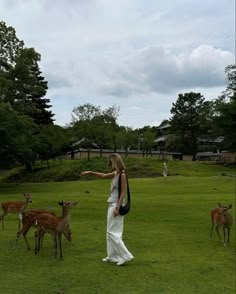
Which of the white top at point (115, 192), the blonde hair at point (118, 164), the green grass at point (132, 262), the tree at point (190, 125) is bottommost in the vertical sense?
the green grass at point (132, 262)

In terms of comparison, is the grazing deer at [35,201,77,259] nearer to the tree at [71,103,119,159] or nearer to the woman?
the woman

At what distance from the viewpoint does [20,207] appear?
1481 cm

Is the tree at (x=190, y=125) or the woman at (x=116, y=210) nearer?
the woman at (x=116, y=210)

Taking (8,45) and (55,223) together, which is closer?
(55,223)

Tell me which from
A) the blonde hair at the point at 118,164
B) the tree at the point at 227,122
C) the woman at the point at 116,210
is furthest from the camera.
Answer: the tree at the point at 227,122

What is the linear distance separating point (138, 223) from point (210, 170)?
5004 centimetres

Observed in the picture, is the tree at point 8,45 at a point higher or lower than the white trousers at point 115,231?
higher

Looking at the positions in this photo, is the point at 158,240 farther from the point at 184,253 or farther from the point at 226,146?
the point at 226,146

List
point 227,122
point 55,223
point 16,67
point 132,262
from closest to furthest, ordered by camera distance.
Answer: point 55,223
point 132,262
point 16,67
point 227,122

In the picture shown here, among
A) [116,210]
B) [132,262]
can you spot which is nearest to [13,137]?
[132,262]

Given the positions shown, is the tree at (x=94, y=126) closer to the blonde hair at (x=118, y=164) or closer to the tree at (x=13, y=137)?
the tree at (x=13, y=137)

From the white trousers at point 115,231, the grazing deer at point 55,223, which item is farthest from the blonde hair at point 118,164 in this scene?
the grazing deer at point 55,223

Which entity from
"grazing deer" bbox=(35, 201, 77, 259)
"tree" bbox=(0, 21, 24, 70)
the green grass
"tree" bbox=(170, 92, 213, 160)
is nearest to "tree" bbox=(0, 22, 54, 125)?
"tree" bbox=(0, 21, 24, 70)

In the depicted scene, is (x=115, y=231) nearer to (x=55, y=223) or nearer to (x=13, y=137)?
(x=55, y=223)
